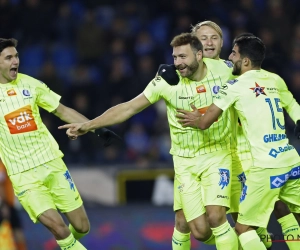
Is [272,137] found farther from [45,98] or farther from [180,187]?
[45,98]

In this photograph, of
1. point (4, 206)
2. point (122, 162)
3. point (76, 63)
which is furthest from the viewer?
point (76, 63)

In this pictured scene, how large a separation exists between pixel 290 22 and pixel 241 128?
22.9 feet

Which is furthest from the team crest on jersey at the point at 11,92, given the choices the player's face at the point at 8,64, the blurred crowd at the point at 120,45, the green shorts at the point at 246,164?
the blurred crowd at the point at 120,45

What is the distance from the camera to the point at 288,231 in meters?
8.68

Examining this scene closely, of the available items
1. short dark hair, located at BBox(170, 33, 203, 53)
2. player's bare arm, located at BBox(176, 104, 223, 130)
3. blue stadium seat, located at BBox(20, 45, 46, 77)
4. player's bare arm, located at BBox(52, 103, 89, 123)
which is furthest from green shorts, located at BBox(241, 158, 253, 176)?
blue stadium seat, located at BBox(20, 45, 46, 77)

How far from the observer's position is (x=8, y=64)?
8672 millimetres

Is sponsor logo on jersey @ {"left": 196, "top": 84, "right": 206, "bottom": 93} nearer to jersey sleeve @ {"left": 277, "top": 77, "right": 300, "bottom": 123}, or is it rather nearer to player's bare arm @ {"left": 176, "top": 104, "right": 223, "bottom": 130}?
player's bare arm @ {"left": 176, "top": 104, "right": 223, "bottom": 130}

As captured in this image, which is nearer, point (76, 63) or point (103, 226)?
point (103, 226)

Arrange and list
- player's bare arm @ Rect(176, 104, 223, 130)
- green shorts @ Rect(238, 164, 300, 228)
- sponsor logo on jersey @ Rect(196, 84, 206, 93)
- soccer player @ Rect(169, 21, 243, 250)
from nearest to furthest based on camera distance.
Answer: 1. green shorts @ Rect(238, 164, 300, 228)
2. player's bare arm @ Rect(176, 104, 223, 130)
3. sponsor logo on jersey @ Rect(196, 84, 206, 93)
4. soccer player @ Rect(169, 21, 243, 250)

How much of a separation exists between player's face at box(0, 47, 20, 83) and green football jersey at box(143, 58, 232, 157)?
1.43 meters

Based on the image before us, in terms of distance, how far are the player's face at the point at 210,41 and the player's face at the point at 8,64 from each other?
6.55 ft

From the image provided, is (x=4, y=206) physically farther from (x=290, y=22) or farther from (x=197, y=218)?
(x=290, y=22)

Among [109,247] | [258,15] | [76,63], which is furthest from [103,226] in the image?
[258,15]

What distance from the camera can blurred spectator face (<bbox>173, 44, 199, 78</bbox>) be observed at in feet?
27.0
